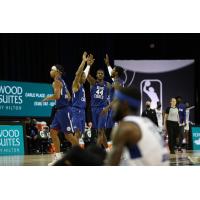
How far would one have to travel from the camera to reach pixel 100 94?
1111 cm

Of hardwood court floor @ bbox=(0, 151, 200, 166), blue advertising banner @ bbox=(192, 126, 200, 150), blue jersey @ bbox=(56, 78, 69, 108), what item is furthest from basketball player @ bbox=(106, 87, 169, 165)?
blue advertising banner @ bbox=(192, 126, 200, 150)

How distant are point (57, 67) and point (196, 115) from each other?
12.7m

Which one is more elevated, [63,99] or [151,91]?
[151,91]

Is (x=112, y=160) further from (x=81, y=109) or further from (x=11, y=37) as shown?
(x=11, y=37)

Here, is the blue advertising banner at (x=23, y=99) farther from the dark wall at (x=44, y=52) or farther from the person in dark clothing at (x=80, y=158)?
the person in dark clothing at (x=80, y=158)

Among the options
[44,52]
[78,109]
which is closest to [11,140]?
[78,109]

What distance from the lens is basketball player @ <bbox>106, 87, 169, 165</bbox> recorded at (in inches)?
151

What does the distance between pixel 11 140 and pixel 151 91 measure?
774 cm

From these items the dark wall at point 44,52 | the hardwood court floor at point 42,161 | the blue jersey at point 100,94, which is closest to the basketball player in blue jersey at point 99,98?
the blue jersey at point 100,94

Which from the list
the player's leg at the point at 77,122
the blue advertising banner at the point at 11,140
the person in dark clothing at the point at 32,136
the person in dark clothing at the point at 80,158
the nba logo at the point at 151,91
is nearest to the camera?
the person in dark clothing at the point at 80,158

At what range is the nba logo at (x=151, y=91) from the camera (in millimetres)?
20203

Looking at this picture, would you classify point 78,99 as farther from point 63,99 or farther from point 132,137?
point 132,137

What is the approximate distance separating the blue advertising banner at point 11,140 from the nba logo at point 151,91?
7055 millimetres
